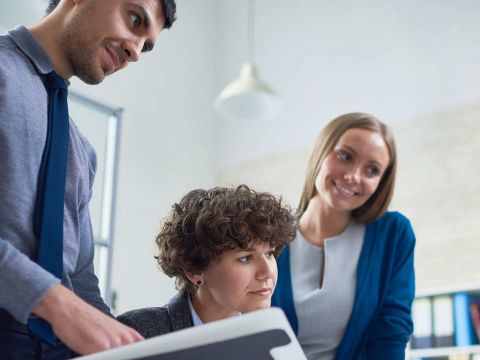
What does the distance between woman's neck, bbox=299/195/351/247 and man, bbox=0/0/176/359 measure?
2.61 feet

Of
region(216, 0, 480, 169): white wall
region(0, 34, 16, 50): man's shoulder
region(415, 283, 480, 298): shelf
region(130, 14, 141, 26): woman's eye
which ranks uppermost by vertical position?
region(216, 0, 480, 169): white wall

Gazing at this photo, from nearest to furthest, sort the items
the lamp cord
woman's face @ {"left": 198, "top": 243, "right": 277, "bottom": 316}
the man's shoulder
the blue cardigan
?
1. the man's shoulder
2. woman's face @ {"left": 198, "top": 243, "right": 277, "bottom": 316}
3. the blue cardigan
4. the lamp cord

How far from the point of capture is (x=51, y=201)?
1137mm

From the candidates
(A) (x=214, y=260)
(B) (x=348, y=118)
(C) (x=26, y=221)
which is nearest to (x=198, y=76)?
(B) (x=348, y=118)

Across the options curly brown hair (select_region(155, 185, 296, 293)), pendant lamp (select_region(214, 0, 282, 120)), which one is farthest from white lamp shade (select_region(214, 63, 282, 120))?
curly brown hair (select_region(155, 185, 296, 293))

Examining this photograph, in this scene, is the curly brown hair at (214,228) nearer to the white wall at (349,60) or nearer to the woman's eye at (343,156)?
the woman's eye at (343,156)

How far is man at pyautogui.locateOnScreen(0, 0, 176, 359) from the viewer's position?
93 centimetres

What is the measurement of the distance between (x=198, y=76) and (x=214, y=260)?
4607 mm

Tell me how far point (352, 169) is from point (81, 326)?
1258mm

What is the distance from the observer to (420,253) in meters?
4.43

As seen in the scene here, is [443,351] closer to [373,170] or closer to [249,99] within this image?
[249,99]

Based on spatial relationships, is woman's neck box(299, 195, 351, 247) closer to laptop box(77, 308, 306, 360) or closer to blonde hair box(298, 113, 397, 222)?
blonde hair box(298, 113, 397, 222)

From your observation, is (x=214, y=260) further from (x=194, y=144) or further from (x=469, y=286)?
(x=194, y=144)

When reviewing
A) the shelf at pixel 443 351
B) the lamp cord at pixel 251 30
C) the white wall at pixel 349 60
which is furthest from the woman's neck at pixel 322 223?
the lamp cord at pixel 251 30
